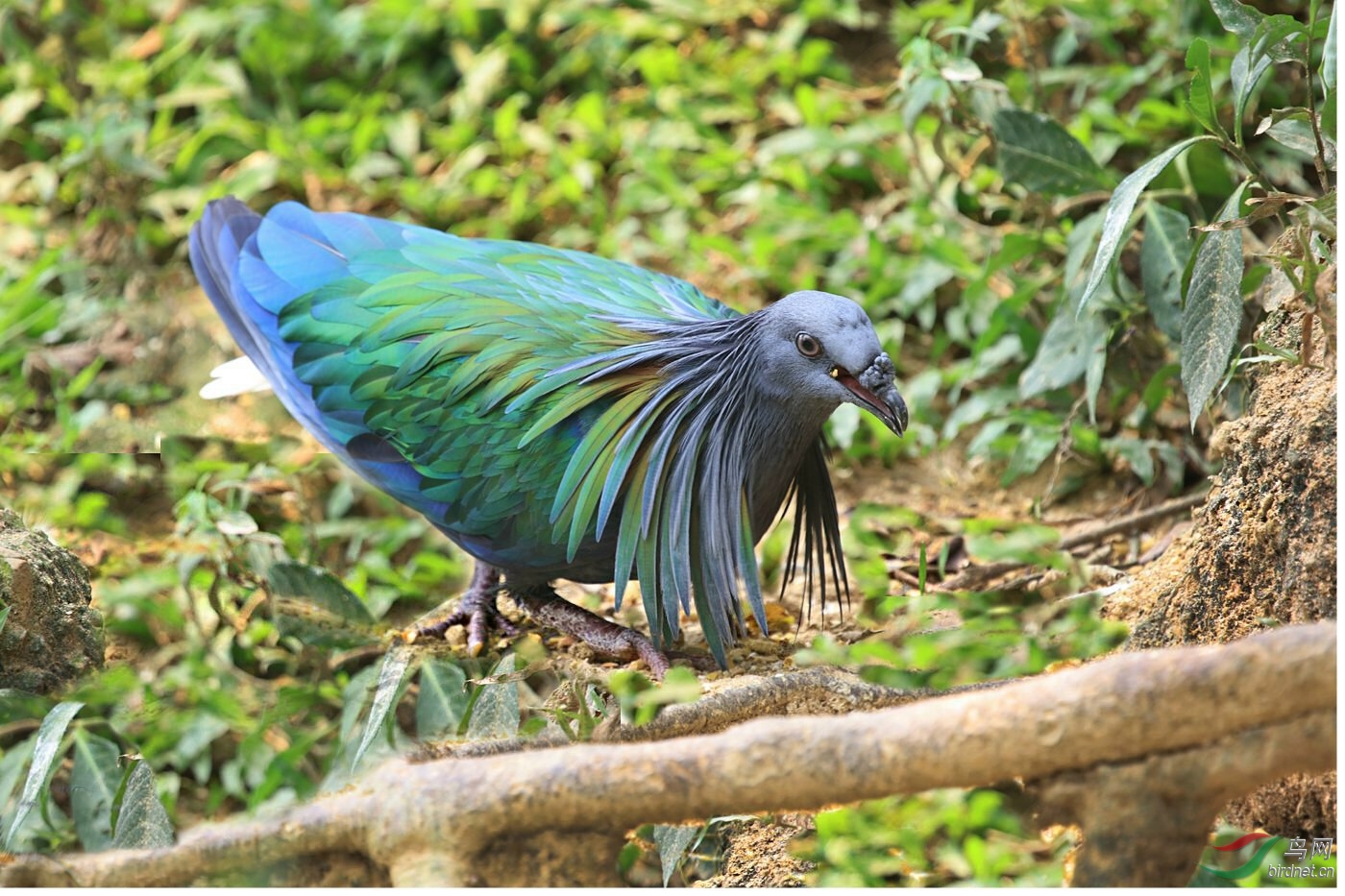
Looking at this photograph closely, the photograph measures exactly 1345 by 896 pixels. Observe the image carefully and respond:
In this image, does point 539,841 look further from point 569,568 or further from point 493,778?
point 569,568

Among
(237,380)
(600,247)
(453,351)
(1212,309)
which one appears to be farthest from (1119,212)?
(600,247)

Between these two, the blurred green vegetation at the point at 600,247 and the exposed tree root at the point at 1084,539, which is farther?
the exposed tree root at the point at 1084,539

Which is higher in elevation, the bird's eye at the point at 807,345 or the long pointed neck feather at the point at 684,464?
the bird's eye at the point at 807,345

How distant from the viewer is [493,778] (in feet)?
7.51

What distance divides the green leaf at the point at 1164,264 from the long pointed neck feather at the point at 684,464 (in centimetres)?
128

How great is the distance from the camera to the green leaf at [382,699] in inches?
134

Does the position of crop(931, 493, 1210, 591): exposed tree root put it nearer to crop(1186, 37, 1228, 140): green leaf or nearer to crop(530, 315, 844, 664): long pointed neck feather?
crop(530, 315, 844, 664): long pointed neck feather

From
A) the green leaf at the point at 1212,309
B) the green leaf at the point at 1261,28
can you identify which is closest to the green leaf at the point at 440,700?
the green leaf at the point at 1212,309

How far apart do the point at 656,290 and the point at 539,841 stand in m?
1.82

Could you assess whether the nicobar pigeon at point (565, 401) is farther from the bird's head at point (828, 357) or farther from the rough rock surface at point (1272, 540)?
the rough rock surface at point (1272, 540)

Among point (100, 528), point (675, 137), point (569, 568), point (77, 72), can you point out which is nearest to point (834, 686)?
point (569, 568)

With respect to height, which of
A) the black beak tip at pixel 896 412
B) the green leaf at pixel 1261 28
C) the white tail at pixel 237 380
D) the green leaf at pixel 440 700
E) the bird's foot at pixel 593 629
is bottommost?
the green leaf at pixel 440 700

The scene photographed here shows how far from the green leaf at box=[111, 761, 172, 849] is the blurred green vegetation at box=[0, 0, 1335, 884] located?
17 mm

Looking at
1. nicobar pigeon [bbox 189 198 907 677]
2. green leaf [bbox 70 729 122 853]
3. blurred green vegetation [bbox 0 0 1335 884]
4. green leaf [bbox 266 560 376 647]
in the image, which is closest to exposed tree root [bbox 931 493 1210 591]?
blurred green vegetation [bbox 0 0 1335 884]
